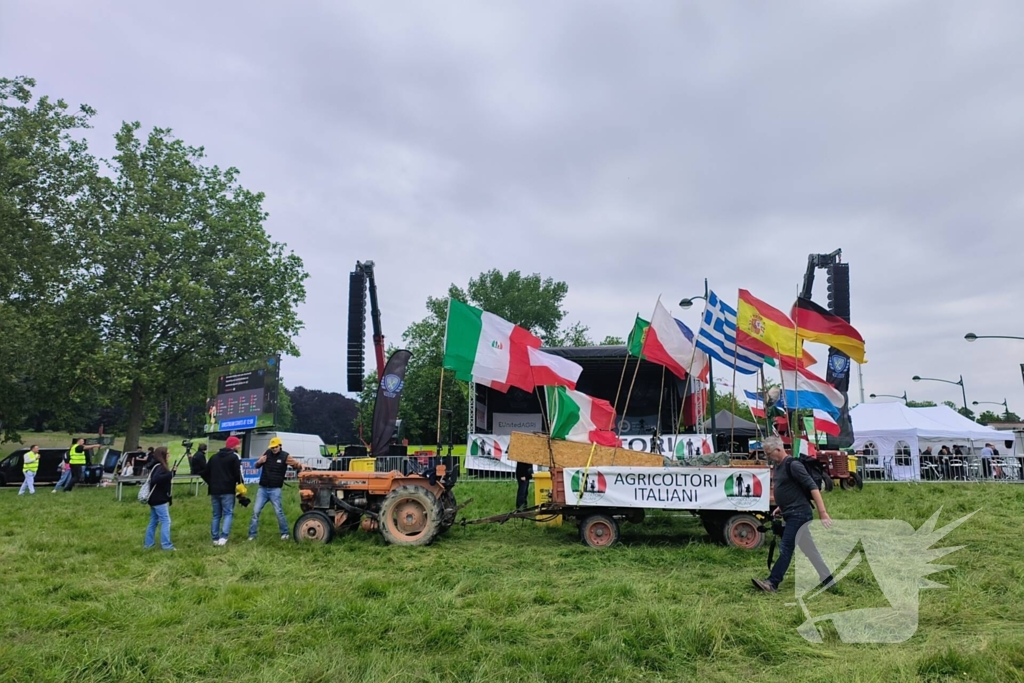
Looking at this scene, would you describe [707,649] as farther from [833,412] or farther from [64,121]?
[64,121]

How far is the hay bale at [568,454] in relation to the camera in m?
9.72

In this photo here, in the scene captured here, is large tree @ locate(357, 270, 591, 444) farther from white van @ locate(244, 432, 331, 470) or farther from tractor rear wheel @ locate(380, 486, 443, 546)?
tractor rear wheel @ locate(380, 486, 443, 546)

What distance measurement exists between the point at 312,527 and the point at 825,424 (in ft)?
37.3

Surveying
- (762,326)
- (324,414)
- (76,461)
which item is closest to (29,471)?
(76,461)

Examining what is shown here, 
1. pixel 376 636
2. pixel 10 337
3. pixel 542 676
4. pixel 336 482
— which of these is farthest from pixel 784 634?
pixel 10 337

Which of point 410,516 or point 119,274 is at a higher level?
point 119,274

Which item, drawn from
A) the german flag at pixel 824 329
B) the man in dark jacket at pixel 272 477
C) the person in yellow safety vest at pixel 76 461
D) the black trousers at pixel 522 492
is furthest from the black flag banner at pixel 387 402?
the german flag at pixel 824 329

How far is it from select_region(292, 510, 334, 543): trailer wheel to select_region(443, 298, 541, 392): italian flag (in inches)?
126

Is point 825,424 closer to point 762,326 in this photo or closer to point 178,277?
point 762,326

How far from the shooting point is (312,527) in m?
9.13

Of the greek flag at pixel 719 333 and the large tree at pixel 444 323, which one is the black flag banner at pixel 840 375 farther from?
the large tree at pixel 444 323

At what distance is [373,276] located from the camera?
2736 cm

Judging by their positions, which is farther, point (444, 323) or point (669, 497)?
point (444, 323)

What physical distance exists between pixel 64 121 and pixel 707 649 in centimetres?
2566
